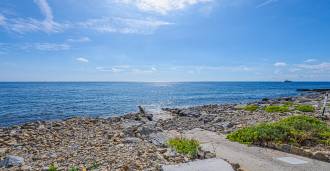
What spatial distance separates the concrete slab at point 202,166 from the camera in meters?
7.02

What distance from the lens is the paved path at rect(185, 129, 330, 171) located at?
789 cm

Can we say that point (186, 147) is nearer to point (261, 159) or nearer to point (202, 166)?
point (202, 166)

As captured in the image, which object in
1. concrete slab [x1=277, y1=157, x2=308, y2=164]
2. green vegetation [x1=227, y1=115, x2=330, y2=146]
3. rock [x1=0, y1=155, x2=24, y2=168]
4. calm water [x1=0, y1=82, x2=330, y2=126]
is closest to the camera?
rock [x1=0, y1=155, x2=24, y2=168]

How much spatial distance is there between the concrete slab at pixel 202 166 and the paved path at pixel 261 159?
0.91 meters

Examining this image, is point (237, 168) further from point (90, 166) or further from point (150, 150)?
point (90, 166)

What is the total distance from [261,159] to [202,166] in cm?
248

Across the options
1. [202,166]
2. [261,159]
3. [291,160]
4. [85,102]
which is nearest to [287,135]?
[291,160]

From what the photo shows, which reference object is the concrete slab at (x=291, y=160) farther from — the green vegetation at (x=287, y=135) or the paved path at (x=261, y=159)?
the green vegetation at (x=287, y=135)

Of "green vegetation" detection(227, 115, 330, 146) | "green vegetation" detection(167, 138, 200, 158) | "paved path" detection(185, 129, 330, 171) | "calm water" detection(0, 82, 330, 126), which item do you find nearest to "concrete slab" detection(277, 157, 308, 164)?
"paved path" detection(185, 129, 330, 171)

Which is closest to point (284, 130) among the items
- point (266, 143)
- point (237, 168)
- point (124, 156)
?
point (266, 143)

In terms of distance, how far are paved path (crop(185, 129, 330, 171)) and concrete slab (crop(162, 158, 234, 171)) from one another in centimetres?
91

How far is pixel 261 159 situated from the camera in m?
8.69

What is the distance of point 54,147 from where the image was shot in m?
11.6

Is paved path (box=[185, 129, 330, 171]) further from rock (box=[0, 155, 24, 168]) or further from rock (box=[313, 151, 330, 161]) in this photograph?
rock (box=[0, 155, 24, 168])
